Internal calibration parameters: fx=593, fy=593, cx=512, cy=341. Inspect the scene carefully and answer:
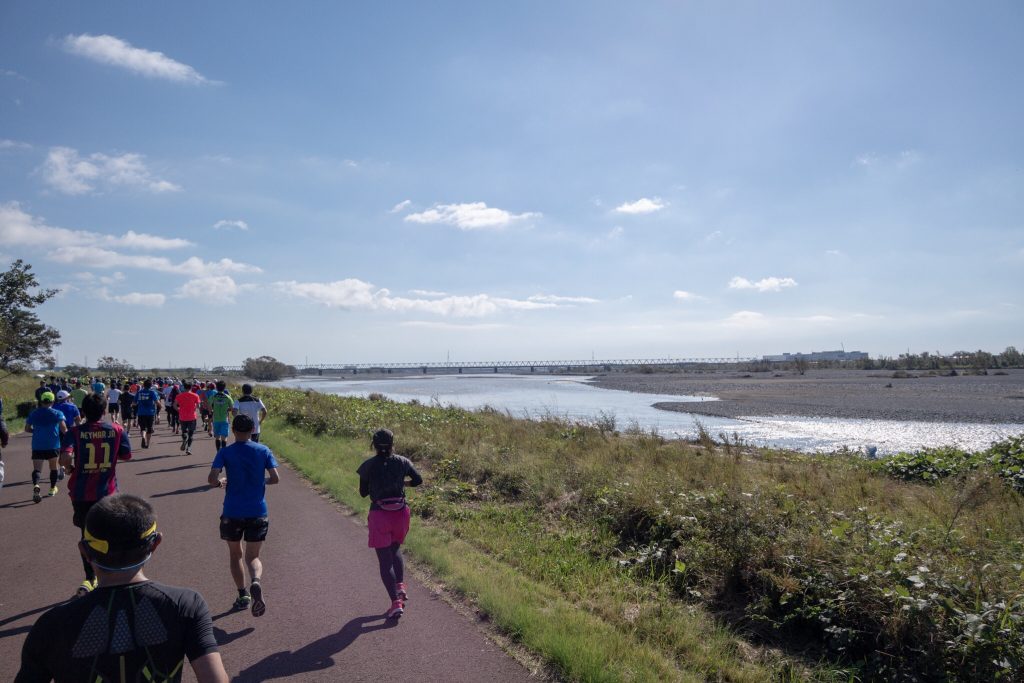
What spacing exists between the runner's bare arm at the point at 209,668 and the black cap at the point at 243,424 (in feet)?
12.3

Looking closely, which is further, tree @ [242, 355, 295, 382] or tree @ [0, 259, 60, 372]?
tree @ [242, 355, 295, 382]

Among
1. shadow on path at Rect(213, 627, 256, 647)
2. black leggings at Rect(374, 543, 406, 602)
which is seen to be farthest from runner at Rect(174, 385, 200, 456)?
black leggings at Rect(374, 543, 406, 602)

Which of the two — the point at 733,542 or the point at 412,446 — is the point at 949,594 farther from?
the point at 412,446

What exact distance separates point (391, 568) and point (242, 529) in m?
1.48

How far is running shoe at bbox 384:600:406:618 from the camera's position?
17.8ft

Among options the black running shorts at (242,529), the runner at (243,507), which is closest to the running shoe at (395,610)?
the runner at (243,507)

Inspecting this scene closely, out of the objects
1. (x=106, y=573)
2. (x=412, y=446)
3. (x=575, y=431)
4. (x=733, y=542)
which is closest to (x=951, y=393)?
(x=575, y=431)

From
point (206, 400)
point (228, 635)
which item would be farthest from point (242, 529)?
point (206, 400)

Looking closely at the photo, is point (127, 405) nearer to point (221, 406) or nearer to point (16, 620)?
point (221, 406)

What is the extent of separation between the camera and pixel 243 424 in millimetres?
5805

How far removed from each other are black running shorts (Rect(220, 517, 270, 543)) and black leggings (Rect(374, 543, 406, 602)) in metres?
1.17

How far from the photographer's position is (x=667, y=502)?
8109 millimetres

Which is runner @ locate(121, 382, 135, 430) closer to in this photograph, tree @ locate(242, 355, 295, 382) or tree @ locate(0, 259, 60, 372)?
tree @ locate(0, 259, 60, 372)

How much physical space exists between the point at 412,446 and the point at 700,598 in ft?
32.7
